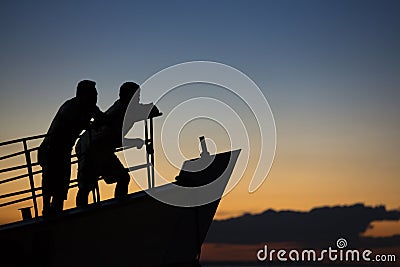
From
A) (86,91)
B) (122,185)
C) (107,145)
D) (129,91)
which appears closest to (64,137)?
(86,91)

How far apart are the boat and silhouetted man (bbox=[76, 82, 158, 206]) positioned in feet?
1.35

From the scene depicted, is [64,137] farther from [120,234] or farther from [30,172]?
[120,234]

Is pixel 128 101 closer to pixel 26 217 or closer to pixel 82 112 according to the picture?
pixel 82 112

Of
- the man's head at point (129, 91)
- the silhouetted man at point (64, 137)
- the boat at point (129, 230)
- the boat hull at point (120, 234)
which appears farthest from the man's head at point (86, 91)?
the boat hull at point (120, 234)

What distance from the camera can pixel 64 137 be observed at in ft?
29.7

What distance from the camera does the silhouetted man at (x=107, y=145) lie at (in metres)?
9.56

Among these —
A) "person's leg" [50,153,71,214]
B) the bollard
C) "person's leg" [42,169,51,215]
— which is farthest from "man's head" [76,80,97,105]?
the bollard

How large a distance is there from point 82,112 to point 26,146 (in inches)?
44.9

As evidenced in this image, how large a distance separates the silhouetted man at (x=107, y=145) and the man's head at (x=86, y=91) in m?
0.55

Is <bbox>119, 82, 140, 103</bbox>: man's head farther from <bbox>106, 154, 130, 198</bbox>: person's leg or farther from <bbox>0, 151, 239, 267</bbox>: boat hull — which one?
<bbox>0, 151, 239, 267</bbox>: boat hull

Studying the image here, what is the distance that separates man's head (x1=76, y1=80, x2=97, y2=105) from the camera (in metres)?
8.85

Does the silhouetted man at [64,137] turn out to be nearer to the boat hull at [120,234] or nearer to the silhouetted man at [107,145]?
the silhouetted man at [107,145]

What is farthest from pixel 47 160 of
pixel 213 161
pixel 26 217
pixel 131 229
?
pixel 213 161

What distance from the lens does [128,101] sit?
958 cm
